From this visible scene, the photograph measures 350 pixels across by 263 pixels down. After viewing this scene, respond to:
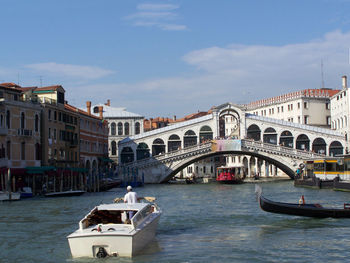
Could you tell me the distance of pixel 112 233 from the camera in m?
10.2

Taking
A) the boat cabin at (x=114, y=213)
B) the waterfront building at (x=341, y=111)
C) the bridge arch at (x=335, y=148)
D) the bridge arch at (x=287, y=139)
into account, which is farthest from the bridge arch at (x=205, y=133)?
the boat cabin at (x=114, y=213)

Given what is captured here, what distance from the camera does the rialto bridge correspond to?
4147 cm

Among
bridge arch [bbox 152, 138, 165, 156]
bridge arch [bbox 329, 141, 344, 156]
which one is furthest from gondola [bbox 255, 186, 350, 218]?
bridge arch [bbox 152, 138, 165, 156]

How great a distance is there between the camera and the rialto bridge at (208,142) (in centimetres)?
4147

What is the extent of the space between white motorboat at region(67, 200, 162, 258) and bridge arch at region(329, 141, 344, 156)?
108ft

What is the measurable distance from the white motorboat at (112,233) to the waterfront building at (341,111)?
109 ft

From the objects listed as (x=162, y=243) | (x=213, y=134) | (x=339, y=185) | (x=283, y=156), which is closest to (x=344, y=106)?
(x=283, y=156)

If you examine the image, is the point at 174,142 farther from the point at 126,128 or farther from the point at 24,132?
the point at 24,132

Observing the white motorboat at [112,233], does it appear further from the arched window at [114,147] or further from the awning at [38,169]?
the arched window at [114,147]

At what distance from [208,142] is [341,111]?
1108cm

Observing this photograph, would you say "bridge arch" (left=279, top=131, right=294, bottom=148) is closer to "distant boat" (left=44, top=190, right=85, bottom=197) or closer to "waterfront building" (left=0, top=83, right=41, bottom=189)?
"distant boat" (left=44, top=190, right=85, bottom=197)

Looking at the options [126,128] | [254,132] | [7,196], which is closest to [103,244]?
[7,196]

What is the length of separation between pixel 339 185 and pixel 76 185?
1474cm

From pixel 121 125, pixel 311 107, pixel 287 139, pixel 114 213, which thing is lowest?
pixel 114 213
